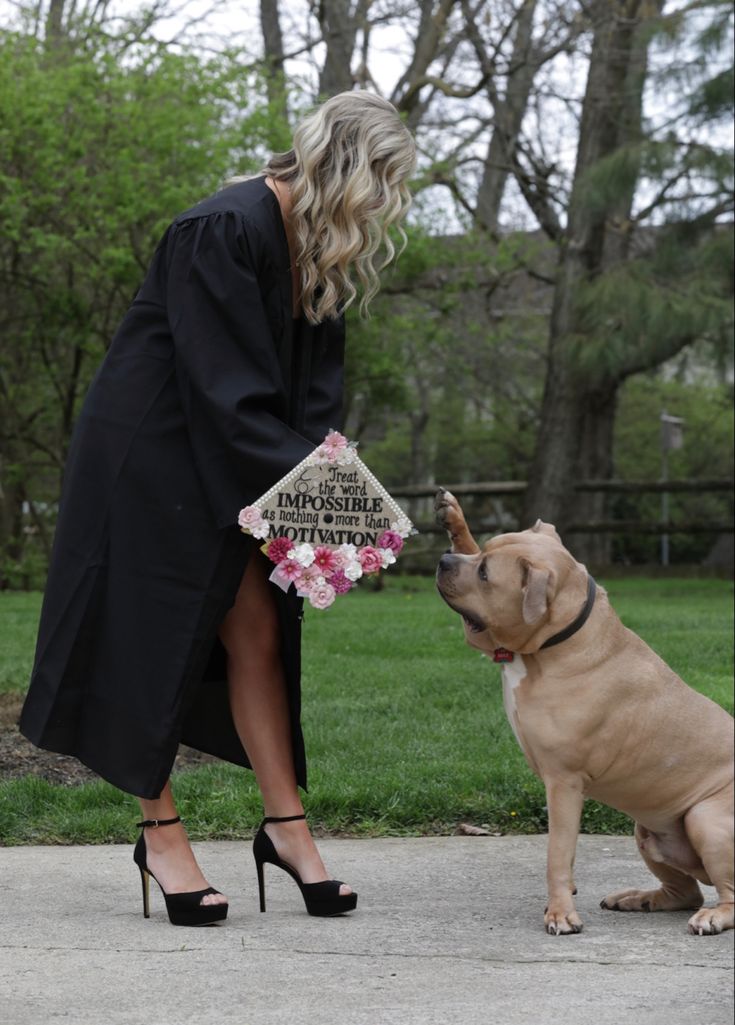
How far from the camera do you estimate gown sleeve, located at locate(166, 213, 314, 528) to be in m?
3.49

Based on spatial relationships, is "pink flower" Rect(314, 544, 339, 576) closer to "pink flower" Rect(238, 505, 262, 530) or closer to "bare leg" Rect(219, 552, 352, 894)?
"pink flower" Rect(238, 505, 262, 530)

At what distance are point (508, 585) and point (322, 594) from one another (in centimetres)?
48

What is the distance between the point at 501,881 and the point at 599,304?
40.4ft

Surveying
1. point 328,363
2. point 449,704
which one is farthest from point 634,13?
point 328,363

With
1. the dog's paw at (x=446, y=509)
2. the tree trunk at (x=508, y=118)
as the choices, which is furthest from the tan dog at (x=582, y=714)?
the tree trunk at (x=508, y=118)

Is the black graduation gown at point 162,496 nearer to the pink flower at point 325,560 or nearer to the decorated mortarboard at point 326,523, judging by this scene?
the decorated mortarboard at point 326,523

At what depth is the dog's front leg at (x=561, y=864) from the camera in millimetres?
3381

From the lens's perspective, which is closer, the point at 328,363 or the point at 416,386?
the point at 328,363

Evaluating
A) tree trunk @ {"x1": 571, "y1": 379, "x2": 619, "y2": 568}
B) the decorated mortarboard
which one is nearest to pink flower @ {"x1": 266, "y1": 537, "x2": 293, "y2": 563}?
the decorated mortarboard

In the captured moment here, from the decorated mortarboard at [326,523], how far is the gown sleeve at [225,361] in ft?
0.33

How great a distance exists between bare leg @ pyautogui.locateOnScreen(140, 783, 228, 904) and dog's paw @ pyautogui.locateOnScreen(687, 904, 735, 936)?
1229 mm

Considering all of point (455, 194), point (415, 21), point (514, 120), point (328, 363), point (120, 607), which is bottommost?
point (120, 607)

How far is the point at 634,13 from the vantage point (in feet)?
58.3

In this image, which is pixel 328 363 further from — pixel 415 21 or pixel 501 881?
pixel 415 21
